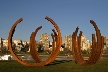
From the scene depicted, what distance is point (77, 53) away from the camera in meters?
25.3

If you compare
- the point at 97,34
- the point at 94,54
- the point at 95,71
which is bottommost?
the point at 95,71

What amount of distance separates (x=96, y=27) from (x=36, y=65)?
265 inches

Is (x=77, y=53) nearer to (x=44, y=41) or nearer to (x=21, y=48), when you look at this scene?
(x=21, y=48)

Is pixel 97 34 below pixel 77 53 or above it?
above

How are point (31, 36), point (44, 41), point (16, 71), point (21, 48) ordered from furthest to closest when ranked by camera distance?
point (44, 41) < point (21, 48) < point (31, 36) < point (16, 71)

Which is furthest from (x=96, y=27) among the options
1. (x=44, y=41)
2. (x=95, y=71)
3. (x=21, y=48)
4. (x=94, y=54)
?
(x=44, y=41)

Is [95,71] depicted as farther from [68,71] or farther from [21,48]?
[21,48]

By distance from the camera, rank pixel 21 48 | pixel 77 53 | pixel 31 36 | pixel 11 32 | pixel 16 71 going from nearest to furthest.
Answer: pixel 16 71 < pixel 11 32 < pixel 31 36 < pixel 77 53 < pixel 21 48

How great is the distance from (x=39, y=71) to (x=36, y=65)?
433 cm

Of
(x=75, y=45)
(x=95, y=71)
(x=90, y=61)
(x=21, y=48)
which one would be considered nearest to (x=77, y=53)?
(x=75, y=45)

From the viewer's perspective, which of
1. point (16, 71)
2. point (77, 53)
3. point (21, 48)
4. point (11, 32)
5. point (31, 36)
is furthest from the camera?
point (21, 48)

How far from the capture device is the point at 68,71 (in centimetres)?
1797

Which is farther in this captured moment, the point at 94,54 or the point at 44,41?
the point at 44,41

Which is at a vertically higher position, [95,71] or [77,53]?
[77,53]
